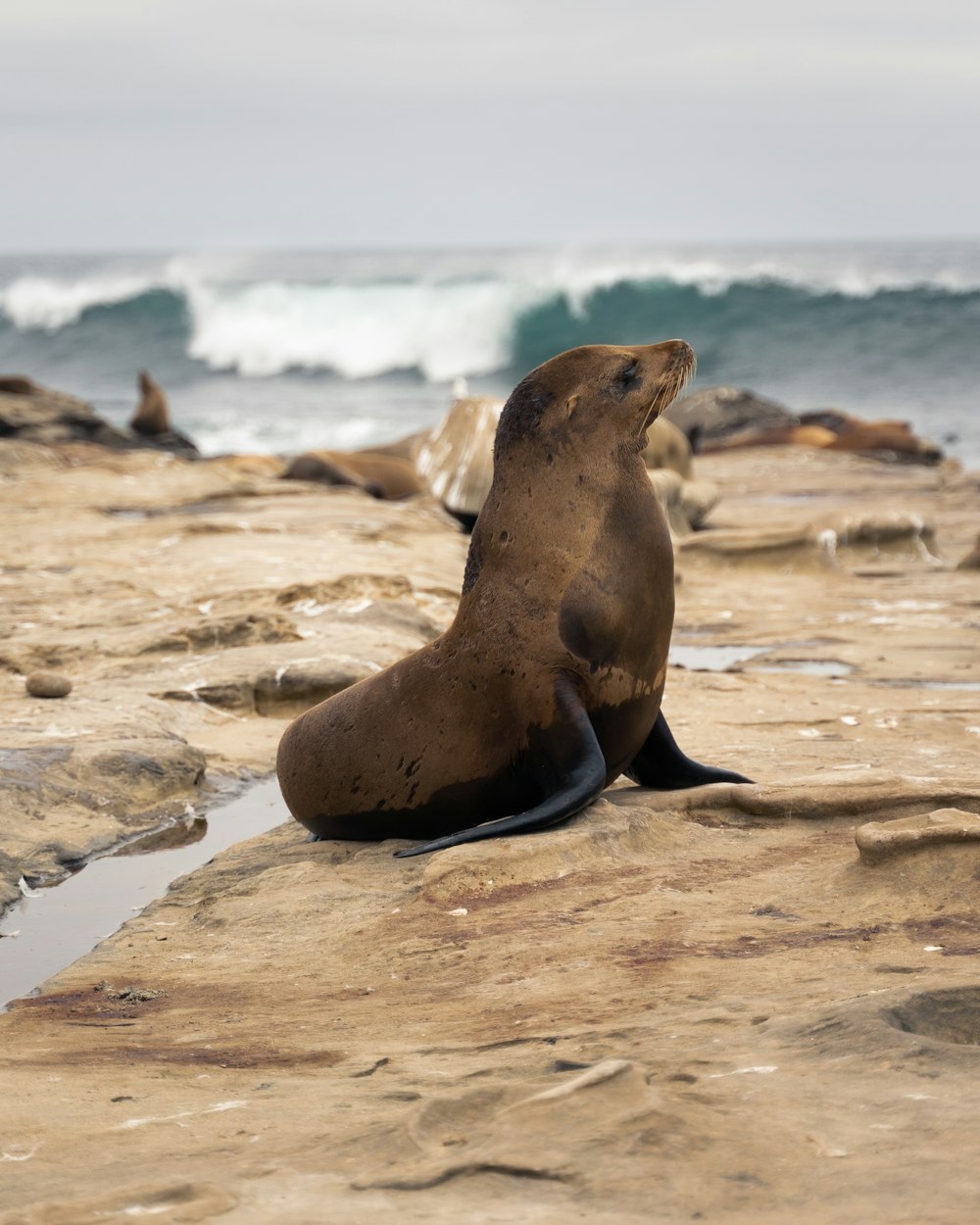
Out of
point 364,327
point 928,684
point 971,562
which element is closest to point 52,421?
point 971,562

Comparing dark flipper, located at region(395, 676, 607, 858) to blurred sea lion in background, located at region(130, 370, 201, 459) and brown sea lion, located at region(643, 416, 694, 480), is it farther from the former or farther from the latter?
blurred sea lion in background, located at region(130, 370, 201, 459)

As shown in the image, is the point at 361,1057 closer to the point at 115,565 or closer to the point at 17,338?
the point at 115,565

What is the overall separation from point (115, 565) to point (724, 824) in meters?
6.88

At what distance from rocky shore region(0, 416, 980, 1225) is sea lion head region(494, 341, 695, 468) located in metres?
1.06

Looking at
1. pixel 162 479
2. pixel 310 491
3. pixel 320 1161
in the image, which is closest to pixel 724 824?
pixel 320 1161

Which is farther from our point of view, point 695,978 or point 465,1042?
point 695,978

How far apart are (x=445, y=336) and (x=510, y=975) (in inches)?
1805

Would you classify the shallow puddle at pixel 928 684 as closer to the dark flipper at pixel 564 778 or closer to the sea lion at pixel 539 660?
the sea lion at pixel 539 660

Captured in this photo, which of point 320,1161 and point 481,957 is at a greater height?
point 320,1161

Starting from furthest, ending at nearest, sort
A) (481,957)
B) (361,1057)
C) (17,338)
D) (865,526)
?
(17,338) → (865,526) → (481,957) → (361,1057)

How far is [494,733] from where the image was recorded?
466cm

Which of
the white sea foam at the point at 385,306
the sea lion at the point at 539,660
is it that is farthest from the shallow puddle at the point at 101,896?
the white sea foam at the point at 385,306

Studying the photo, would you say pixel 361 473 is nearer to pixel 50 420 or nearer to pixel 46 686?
pixel 50 420

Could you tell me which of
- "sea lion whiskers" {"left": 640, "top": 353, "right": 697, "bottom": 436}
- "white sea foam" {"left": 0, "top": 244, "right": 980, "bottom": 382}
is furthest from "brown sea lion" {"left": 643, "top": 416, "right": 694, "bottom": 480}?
"white sea foam" {"left": 0, "top": 244, "right": 980, "bottom": 382}
